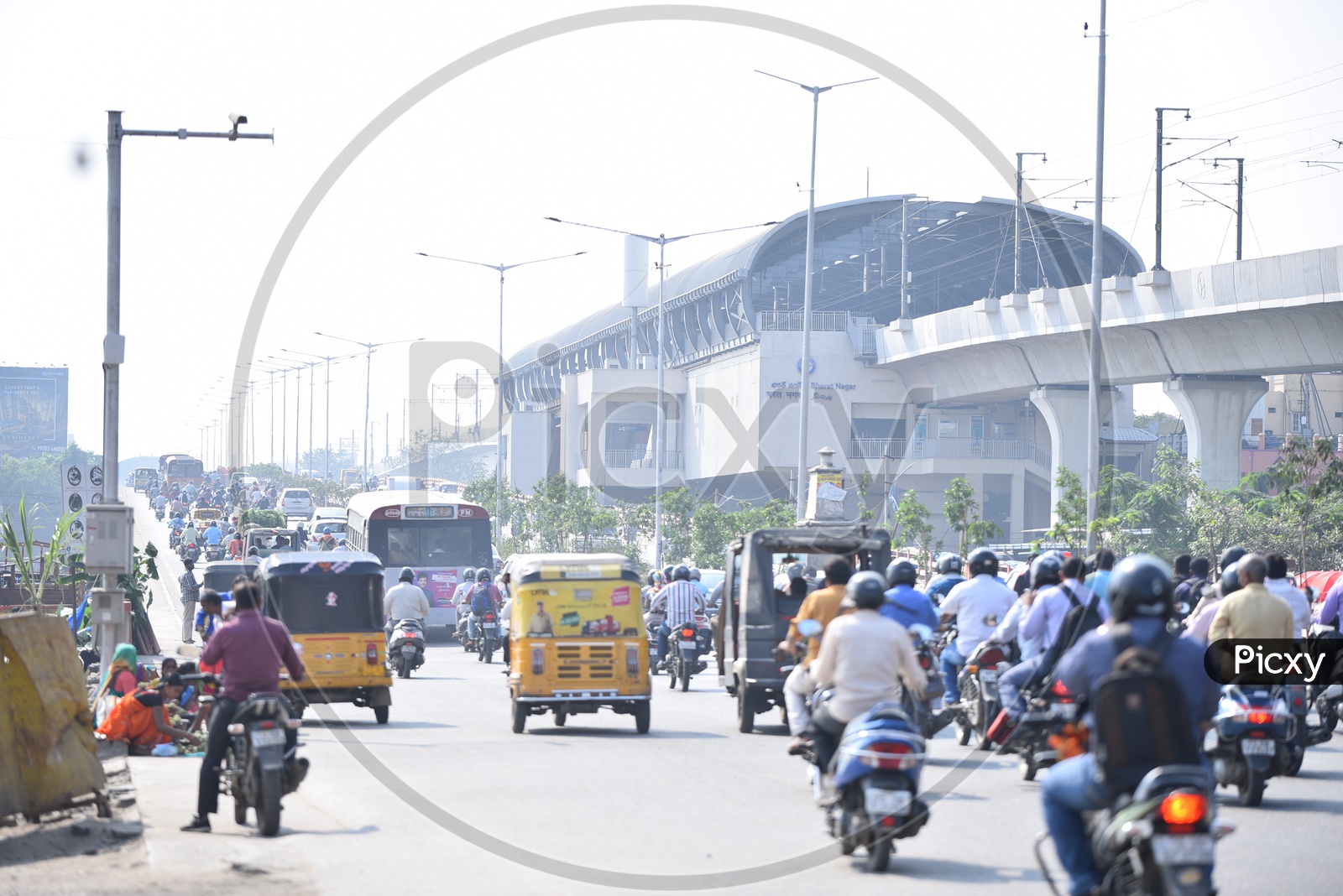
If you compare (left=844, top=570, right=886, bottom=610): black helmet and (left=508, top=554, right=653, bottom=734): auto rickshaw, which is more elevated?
(left=844, top=570, right=886, bottom=610): black helmet

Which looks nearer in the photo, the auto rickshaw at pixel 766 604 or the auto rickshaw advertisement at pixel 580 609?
the auto rickshaw at pixel 766 604

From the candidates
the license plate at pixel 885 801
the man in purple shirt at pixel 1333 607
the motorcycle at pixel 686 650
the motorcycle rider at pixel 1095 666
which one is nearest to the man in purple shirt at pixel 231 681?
the license plate at pixel 885 801

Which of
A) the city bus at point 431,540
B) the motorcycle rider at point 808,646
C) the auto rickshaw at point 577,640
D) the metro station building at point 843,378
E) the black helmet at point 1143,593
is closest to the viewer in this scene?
the black helmet at point 1143,593

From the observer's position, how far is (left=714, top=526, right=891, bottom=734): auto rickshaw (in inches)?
630

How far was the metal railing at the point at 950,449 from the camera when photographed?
6756 cm

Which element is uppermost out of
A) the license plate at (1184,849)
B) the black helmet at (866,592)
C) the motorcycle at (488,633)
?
the black helmet at (866,592)

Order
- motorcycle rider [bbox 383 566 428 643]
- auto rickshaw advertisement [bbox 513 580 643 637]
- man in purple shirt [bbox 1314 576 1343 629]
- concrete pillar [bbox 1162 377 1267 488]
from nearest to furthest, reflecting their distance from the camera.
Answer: man in purple shirt [bbox 1314 576 1343 629] < auto rickshaw advertisement [bbox 513 580 643 637] < motorcycle rider [bbox 383 566 428 643] < concrete pillar [bbox 1162 377 1267 488]

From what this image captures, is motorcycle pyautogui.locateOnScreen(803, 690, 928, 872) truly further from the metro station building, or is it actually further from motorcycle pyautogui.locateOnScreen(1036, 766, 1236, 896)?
the metro station building

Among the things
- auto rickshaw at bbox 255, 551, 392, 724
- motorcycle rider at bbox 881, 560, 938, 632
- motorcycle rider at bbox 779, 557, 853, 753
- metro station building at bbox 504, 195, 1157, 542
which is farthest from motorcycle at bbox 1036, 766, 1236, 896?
metro station building at bbox 504, 195, 1157, 542

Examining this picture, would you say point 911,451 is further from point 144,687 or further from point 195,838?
point 195,838

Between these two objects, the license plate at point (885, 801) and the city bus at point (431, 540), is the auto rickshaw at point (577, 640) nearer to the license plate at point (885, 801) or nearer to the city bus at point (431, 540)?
the license plate at point (885, 801)

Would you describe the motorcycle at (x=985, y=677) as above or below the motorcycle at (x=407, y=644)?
above

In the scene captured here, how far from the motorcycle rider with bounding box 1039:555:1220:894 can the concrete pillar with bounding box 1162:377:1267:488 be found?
38.2 m

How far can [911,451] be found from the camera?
6812 centimetres
